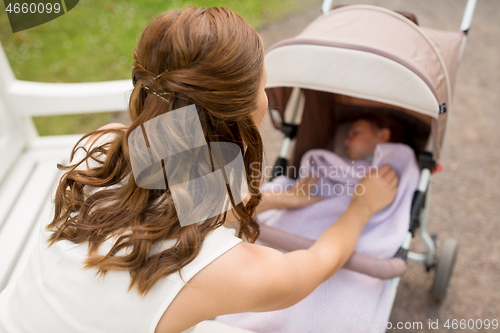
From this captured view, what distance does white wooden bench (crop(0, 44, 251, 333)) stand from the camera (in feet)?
4.95

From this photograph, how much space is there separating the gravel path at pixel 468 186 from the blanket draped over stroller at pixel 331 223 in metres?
0.24

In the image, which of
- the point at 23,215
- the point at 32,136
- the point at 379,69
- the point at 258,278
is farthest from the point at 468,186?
the point at 32,136

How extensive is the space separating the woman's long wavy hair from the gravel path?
0.70ft

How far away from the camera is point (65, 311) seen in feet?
2.35

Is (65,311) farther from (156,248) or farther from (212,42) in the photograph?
(212,42)

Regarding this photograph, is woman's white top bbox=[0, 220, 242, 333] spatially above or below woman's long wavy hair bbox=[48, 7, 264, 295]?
below

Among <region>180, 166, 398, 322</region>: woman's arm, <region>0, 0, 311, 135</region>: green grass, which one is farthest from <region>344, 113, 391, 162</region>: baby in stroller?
<region>0, 0, 311, 135</region>: green grass

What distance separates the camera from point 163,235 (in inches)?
27.5

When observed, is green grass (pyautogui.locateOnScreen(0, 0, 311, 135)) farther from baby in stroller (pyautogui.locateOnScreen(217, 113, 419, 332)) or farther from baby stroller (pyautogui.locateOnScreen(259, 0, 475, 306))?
baby stroller (pyautogui.locateOnScreen(259, 0, 475, 306))

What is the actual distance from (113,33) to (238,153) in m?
2.82

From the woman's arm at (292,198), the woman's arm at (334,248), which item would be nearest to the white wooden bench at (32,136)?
the woman's arm at (292,198)

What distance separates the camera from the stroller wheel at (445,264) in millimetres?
1460

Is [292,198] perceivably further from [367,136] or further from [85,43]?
[85,43]

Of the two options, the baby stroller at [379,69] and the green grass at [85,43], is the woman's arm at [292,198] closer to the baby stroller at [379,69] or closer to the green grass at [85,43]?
the baby stroller at [379,69]
